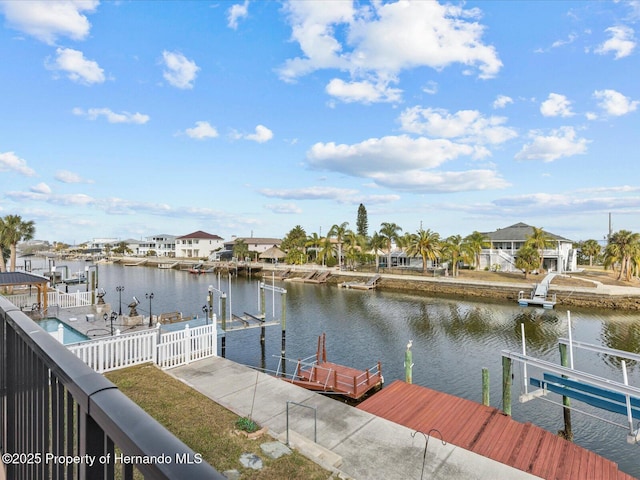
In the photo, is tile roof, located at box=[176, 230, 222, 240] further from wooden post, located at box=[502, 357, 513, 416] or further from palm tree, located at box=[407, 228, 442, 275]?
wooden post, located at box=[502, 357, 513, 416]

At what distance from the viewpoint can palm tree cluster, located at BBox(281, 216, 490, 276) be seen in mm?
50025

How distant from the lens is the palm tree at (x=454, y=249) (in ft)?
161

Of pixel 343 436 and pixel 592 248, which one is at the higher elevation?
pixel 592 248

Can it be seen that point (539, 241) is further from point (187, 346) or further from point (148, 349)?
point (148, 349)

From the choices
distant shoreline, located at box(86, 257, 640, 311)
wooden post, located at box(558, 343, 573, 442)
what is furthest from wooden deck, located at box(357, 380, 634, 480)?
distant shoreline, located at box(86, 257, 640, 311)

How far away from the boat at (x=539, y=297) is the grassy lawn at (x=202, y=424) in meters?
34.9

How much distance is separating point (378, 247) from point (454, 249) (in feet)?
40.8

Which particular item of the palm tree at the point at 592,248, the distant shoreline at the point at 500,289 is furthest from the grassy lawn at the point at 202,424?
the palm tree at the point at 592,248

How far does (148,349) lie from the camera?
504 inches

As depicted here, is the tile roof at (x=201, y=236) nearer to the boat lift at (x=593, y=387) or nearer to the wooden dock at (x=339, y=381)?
the wooden dock at (x=339, y=381)

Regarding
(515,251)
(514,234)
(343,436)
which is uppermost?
(514,234)

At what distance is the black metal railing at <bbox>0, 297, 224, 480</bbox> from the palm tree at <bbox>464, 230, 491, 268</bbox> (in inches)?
2035

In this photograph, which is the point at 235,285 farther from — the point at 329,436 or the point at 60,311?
the point at 329,436

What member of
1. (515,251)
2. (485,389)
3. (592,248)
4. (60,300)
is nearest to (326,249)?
(515,251)
